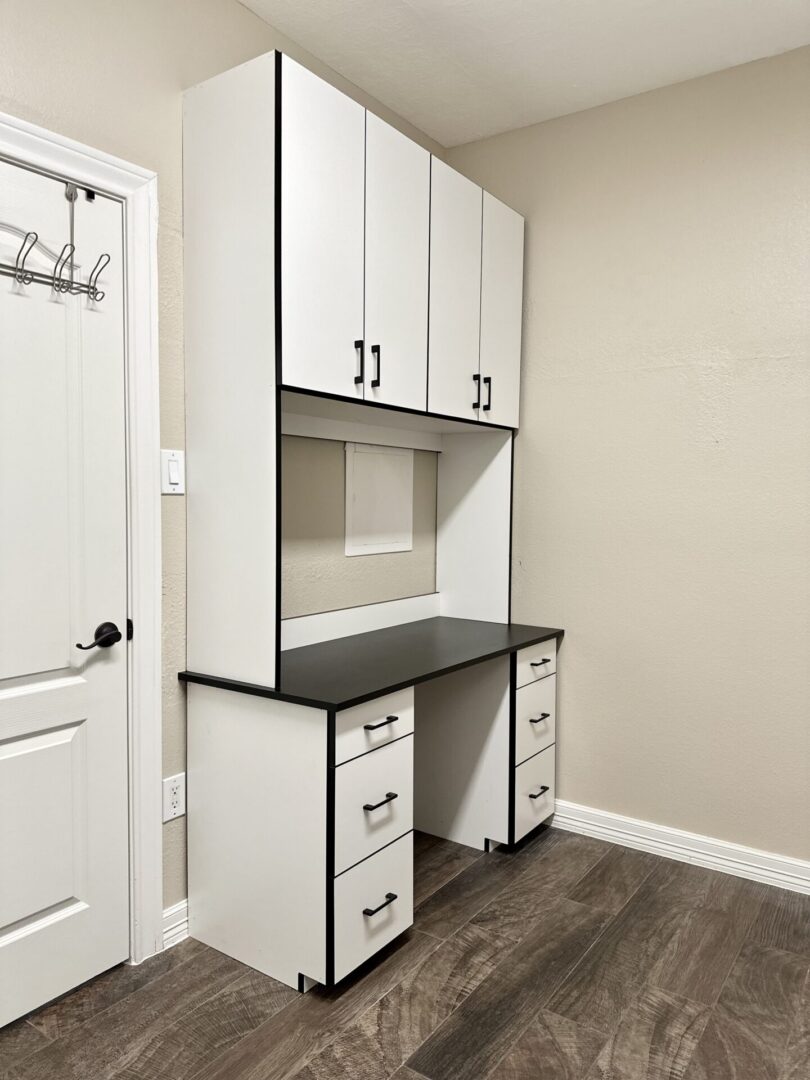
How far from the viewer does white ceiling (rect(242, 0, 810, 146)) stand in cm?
235

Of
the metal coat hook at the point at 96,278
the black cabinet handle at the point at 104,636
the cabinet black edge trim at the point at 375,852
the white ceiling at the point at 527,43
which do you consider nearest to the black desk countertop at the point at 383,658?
the black cabinet handle at the point at 104,636

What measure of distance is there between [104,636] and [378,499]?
1.24m

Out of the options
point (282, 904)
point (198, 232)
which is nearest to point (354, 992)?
point (282, 904)

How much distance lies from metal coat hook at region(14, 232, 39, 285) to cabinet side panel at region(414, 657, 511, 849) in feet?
6.04

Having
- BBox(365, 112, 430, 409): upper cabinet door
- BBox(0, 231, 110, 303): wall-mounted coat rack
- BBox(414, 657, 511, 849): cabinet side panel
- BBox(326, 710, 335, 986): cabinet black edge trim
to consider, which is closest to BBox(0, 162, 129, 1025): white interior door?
BBox(0, 231, 110, 303): wall-mounted coat rack

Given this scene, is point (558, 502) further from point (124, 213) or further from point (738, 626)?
point (124, 213)

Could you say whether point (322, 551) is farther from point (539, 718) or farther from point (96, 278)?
point (96, 278)

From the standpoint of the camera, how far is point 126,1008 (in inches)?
77.0

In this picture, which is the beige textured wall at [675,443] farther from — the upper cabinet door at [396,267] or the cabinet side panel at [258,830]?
the cabinet side panel at [258,830]

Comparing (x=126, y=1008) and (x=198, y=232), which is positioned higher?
(x=198, y=232)

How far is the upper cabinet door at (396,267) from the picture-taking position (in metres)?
2.32

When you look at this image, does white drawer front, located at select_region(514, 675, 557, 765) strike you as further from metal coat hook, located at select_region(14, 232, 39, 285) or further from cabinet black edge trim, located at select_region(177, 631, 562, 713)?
metal coat hook, located at select_region(14, 232, 39, 285)

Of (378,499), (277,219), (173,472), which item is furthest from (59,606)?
(378,499)

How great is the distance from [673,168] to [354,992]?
2.77m
